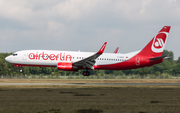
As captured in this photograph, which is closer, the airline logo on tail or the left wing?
the left wing

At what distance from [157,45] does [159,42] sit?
0.72m

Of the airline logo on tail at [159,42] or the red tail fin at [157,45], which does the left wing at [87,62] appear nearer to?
the red tail fin at [157,45]

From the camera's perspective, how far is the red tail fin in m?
52.9

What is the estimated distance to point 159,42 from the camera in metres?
53.2

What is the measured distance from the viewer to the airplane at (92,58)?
4900cm

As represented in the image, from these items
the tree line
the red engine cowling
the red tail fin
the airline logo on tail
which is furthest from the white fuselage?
the tree line

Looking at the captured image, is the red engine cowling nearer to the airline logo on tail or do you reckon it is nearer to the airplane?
the airplane

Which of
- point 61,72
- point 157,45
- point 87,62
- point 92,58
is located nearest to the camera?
point 92,58

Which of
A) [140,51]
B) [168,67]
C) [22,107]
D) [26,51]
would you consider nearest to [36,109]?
[22,107]

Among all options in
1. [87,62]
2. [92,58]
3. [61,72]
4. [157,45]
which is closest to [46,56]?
[87,62]

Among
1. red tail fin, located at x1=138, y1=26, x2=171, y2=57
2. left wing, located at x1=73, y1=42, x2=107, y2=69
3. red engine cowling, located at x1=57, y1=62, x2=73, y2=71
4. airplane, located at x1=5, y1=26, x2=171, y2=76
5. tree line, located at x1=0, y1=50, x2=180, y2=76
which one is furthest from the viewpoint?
tree line, located at x1=0, y1=50, x2=180, y2=76

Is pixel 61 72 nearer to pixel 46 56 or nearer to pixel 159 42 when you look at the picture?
pixel 46 56

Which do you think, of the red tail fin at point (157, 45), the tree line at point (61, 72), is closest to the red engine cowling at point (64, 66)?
the red tail fin at point (157, 45)

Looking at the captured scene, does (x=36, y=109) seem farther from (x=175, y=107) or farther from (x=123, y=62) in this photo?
(x=123, y=62)
